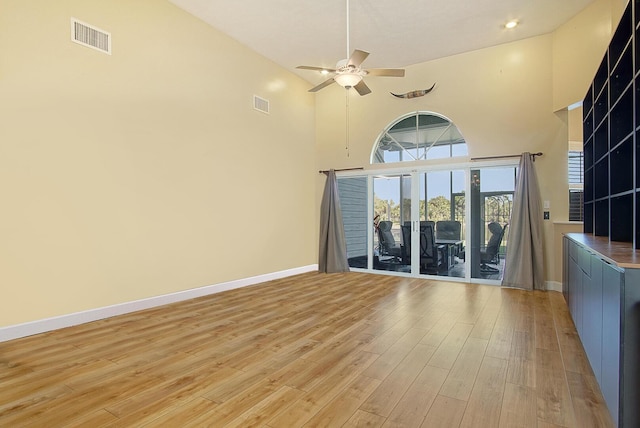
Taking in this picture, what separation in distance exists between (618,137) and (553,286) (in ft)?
9.70

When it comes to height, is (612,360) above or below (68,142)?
below

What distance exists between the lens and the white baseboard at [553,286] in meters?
5.10

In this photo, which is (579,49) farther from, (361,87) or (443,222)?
(361,87)

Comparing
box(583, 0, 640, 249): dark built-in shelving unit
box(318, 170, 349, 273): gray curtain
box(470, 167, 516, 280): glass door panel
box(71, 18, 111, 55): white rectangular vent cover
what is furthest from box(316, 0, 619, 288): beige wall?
box(71, 18, 111, 55): white rectangular vent cover

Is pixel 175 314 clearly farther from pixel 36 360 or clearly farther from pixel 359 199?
pixel 359 199

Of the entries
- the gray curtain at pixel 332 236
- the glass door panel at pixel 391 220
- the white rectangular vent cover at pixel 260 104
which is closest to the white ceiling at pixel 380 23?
the white rectangular vent cover at pixel 260 104

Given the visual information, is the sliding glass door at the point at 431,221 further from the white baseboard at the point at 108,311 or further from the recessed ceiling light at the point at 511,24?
the white baseboard at the point at 108,311

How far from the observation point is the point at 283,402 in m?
2.07

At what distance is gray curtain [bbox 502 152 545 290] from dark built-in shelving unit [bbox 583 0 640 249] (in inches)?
36.7

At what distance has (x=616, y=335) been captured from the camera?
1.73 meters

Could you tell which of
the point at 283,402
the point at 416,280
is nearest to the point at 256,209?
the point at 416,280

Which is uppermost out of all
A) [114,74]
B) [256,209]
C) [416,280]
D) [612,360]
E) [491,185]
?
[114,74]

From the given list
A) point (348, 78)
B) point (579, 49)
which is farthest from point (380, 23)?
point (579, 49)

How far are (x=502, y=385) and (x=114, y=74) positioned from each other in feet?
16.3
